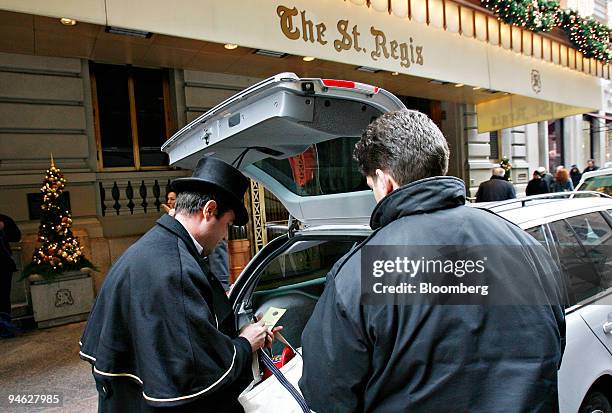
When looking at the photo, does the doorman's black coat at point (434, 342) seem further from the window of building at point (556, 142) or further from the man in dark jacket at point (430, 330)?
the window of building at point (556, 142)

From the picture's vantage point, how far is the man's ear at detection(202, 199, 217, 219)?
5.47 feet

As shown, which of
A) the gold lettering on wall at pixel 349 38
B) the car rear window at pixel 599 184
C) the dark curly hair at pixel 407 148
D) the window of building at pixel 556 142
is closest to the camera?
the dark curly hair at pixel 407 148

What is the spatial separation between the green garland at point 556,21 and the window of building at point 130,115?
291 inches

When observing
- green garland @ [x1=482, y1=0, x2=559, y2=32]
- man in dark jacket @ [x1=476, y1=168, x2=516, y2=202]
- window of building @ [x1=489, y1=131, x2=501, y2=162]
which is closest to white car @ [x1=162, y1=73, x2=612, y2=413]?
man in dark jacket @ [x1=476, y1=168, x2=516, y2=202]

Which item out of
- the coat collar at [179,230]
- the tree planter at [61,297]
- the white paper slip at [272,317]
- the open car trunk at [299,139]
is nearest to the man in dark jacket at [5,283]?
the tree planter at [61,297]

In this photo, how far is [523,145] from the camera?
15898 millimetres

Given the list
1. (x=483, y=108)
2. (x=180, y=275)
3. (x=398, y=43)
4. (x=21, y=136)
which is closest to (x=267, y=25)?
(x=398, y=43)

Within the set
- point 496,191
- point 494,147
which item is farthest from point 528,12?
point 494,147

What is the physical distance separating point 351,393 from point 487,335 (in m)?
0.40

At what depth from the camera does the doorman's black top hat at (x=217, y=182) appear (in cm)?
166

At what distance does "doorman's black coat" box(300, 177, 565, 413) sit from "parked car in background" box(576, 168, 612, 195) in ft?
25.2

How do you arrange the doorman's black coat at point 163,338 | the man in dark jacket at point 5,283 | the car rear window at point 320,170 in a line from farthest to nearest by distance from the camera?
1. the man in dark jacket at point 5,283
2. the car rear window at point 320,170
3. the doorman's black coat at point 163,338

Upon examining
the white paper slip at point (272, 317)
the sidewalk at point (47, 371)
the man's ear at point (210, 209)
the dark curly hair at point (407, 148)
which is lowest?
the sidewalk at point (47, 371)

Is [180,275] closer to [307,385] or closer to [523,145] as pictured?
[307,385]
